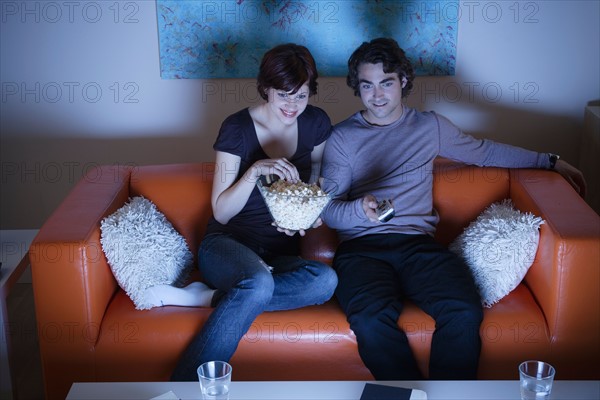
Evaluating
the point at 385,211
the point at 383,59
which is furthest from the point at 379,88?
the point at 385,211

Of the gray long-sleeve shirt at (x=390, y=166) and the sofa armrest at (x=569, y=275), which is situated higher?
the gray long-sleeve shirt at (x=390, y=166)

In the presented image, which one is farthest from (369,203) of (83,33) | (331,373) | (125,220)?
(83,33)

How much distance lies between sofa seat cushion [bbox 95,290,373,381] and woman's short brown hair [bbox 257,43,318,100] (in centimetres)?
67

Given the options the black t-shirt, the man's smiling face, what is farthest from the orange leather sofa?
the man's smiling face

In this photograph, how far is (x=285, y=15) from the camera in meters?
2.90

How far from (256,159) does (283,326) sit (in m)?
0.52

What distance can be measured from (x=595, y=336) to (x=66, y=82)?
2.15 metres

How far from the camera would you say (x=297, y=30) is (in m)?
2.92

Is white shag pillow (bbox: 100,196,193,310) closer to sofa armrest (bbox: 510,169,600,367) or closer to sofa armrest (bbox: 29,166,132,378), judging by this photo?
sofa armrest (bbox: 29,166,132,378)

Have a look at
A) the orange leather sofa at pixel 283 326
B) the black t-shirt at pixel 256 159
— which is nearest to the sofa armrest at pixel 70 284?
the orange leather sofa at pixel 283 326

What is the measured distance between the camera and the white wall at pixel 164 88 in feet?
9.65

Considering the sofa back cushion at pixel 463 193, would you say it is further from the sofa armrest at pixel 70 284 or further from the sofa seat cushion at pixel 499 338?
the sofa armrest at pixel 70 284

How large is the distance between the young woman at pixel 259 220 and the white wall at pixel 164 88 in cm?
71

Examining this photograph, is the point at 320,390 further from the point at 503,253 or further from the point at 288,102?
the point at 288,102
